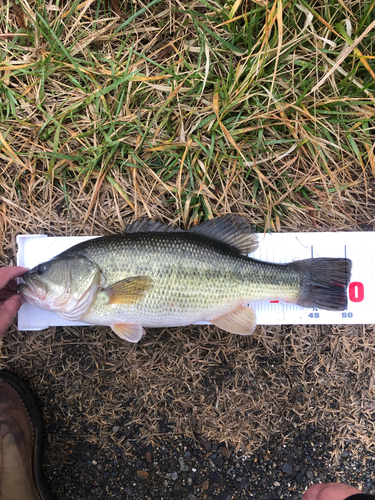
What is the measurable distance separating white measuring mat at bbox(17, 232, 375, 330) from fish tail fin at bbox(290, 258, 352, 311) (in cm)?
20

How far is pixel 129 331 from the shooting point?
81.8 inches

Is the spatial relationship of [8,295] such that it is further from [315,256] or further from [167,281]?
[315,256]

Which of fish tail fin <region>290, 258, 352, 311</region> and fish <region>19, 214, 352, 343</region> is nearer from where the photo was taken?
fish <region>19, 214, 352, 343</region>

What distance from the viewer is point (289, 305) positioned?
7.89ft

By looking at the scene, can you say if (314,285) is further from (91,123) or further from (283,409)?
(91,123)

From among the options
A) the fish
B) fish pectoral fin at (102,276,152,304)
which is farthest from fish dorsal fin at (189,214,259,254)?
fish pectoral fin at (102,276,152,304)

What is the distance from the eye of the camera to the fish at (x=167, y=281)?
200cm

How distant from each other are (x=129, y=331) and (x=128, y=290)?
308mm

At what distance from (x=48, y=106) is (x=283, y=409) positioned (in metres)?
2.98

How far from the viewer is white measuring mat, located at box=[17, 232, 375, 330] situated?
2.38m

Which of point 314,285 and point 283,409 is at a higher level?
point 314,285

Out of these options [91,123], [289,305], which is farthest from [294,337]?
[91,123]

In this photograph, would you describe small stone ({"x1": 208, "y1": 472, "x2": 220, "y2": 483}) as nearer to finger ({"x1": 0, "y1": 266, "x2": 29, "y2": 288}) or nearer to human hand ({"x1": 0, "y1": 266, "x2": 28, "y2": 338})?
human hand ({"x1": 0, "y1": 266, "x2": 28, "y2": 338})

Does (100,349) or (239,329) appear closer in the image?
(239,329)
